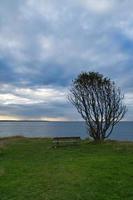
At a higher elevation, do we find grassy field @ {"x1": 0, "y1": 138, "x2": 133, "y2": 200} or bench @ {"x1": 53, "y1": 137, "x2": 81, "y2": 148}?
bench @ {"x1": 53, "y1": 137, "x2": 81, "y2": 148}

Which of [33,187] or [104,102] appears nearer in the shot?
[33,187]

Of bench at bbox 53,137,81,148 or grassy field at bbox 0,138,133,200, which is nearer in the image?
grassy field at bbox 0,138,133,200

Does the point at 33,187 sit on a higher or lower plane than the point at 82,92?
lower

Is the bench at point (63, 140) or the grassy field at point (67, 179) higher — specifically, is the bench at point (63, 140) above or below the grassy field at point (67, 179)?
above

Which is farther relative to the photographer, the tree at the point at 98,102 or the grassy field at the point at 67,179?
the tree at the point at 98,102

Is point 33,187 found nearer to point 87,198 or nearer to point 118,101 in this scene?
point 87,198

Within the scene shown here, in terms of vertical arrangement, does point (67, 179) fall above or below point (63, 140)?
below

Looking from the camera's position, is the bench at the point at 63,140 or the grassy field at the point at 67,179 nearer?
the grassy field at the point at 67,179

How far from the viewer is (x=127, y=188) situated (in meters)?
9.84

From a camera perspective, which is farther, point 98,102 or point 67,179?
point 98,102

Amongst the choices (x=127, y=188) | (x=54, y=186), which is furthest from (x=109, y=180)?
(x=54, y=186)

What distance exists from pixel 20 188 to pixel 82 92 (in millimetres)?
17634

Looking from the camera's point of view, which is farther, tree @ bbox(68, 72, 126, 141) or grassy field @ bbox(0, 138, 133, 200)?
tree @ bbox(68, 72, 126, 141)

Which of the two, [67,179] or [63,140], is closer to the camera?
[67,179]
